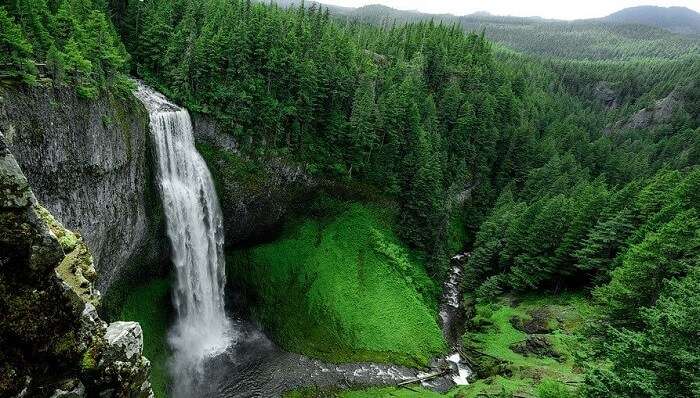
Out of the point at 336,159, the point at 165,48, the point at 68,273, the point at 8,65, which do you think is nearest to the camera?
the point at 68,273

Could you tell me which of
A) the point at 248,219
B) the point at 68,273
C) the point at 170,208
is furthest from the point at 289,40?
the point at 68,273

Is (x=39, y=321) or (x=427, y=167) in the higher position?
(x=39, y=321)

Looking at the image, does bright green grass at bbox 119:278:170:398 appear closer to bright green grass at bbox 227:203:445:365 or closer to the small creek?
the small creek

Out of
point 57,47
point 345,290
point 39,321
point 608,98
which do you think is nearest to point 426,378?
point 345,290

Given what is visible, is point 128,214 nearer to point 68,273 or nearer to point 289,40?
point 68,273

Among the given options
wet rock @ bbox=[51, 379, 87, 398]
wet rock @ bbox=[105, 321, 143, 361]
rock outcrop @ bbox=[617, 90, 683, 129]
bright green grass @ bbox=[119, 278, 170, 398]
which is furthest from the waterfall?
rock outcrop @ bbox=[617, 90, 683, 129]

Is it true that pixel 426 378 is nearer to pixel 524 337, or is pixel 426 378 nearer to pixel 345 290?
pixel 524 337
